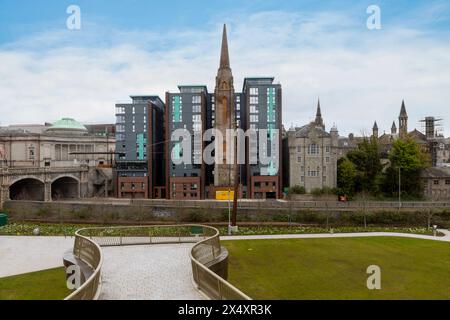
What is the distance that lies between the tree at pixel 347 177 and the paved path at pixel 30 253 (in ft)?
150

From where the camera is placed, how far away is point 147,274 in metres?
13.1

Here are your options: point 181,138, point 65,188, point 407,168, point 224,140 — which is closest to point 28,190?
point 65,188

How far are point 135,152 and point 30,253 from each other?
41790 millimetres

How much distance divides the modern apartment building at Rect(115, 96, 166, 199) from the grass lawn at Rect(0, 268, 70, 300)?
1795 inches

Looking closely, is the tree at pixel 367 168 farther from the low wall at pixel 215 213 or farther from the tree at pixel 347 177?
the low wall at pixel 215 213

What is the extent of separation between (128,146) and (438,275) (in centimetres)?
5532

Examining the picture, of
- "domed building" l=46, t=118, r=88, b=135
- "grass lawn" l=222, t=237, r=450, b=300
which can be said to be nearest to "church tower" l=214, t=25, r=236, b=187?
"grass lawn" l=222, t=237, r=450, b=300

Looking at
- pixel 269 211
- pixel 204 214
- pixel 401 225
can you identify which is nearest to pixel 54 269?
pixel 204 214

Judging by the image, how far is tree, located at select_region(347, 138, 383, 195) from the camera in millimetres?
61031

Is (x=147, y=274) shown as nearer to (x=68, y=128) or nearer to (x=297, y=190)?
(x=297, y=190)

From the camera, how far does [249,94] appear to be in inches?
2539
